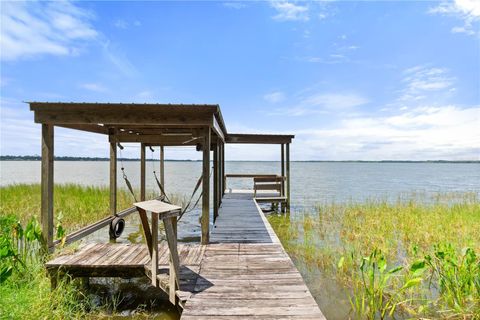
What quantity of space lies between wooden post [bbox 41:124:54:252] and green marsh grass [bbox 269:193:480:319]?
15.9 feet

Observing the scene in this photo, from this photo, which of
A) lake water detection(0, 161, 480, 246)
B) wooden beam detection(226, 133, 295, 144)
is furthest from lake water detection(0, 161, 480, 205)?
wooden beam detection(226, 133, 295, 144)

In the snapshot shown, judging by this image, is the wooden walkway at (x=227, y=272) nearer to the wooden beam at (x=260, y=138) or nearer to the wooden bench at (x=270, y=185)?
the wooden bench at (x=270, y=185)

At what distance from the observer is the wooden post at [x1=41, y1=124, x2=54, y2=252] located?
16.2 feet

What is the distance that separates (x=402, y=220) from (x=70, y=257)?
9152mm

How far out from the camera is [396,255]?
6.38m

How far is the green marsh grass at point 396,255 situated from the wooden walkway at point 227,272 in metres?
0.97

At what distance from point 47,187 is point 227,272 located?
3.55 meters

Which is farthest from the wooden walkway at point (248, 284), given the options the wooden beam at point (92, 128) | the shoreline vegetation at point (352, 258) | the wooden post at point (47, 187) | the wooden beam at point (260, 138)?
the wooden beam at point (260, 138)

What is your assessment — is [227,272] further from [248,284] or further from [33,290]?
[33,290]

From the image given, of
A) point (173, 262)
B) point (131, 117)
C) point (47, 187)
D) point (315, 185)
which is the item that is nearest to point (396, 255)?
point (173, 262)

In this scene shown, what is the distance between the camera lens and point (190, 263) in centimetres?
425

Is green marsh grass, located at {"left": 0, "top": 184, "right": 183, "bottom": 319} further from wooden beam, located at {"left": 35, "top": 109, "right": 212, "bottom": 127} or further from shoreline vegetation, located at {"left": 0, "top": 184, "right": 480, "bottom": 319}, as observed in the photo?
wooden beam, located at {"left": 35, "top": 109, "right": 212, "bottom": 127}

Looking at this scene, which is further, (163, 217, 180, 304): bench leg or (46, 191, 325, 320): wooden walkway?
(163, 217, 180, 304): bench leg

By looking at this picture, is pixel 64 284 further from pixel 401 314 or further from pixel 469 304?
pixel 469 304
